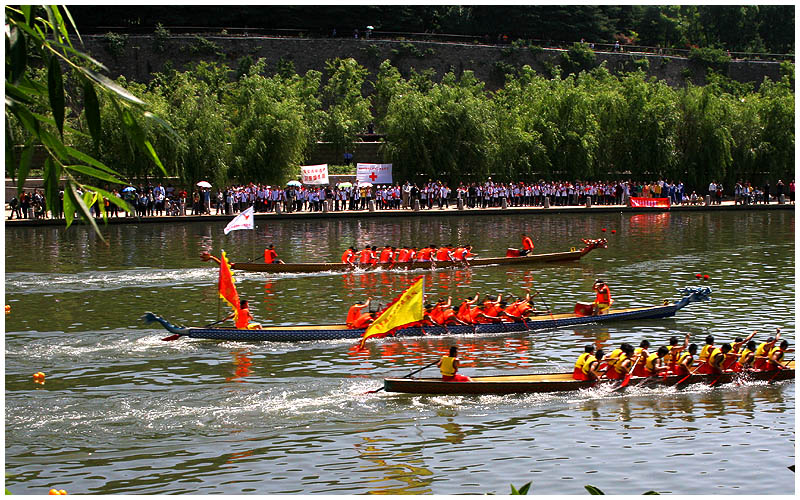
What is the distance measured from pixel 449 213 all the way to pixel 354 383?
38637 millimetres

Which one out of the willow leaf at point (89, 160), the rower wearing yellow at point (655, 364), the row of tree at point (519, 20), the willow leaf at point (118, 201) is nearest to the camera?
the willow leaf at point (118, 201)

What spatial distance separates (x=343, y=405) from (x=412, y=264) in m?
18.4

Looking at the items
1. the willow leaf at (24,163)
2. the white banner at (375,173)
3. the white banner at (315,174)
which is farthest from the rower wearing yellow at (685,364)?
the white banner at (375,173)

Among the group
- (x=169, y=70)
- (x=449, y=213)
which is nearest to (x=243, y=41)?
(x=169, y=70)

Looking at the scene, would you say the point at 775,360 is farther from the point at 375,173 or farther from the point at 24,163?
the point at 375,173

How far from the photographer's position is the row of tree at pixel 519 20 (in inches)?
3356

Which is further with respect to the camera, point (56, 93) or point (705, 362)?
point (705, 362)

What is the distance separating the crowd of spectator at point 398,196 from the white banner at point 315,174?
0.53m

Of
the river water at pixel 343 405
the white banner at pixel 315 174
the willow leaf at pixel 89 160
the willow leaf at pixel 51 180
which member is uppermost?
the white banner at pixel 315 174

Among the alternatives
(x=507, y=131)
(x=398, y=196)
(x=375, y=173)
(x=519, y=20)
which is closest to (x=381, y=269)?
(x=398, y=196)

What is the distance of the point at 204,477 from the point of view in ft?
45.5

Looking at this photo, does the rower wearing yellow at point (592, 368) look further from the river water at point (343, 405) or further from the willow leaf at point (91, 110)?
the willow leaf at point (91, 110)

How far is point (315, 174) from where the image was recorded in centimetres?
6038

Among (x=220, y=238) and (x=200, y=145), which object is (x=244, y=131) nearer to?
(x=200, y=145)
